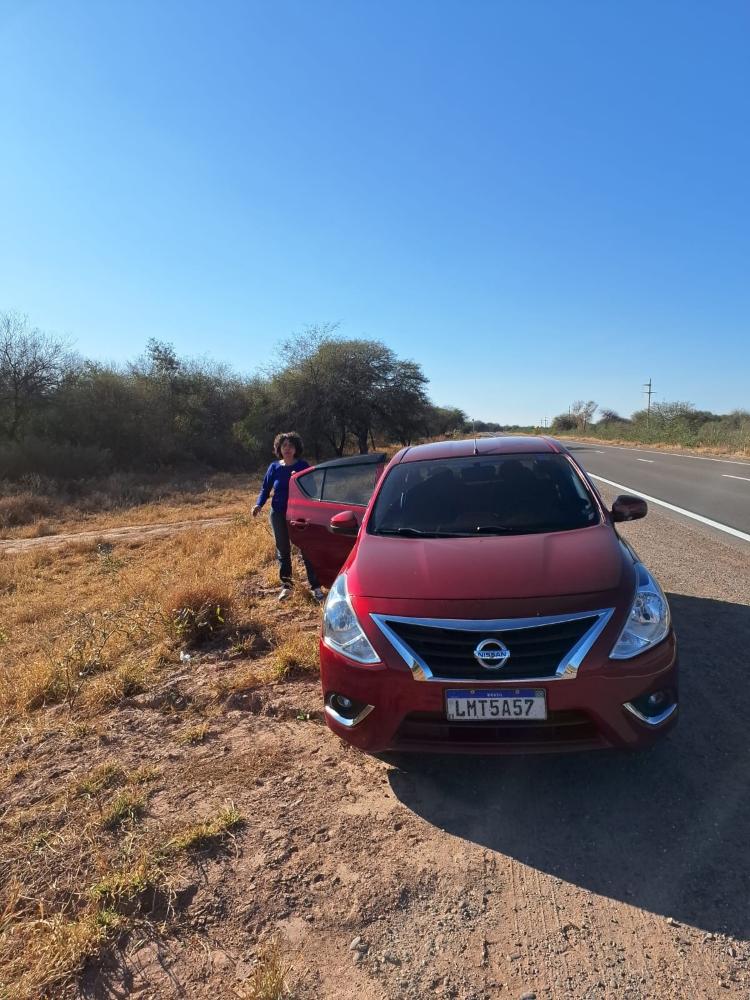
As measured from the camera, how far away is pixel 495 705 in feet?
7.38

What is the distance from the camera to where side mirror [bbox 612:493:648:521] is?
3.47 metres

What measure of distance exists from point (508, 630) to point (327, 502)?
8.78 ft

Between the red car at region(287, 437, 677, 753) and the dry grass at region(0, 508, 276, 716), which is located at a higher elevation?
the red car at region(287, 437, 677, 753)

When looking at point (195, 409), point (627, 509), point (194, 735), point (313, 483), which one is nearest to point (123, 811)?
point (194, 735)

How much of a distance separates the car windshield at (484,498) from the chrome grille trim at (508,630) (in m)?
0.83

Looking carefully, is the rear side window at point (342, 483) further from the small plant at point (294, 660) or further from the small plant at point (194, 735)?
the small plant at point (194, 735)

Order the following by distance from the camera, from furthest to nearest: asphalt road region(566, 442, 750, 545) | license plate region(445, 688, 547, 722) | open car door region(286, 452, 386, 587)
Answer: asphalt road region(566, 442, 750, 545)
open car door region(286, 452, 386, 587)
license plate region(445, 688, 547, 722)

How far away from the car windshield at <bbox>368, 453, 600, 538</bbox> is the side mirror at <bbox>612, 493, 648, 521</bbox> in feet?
0.69

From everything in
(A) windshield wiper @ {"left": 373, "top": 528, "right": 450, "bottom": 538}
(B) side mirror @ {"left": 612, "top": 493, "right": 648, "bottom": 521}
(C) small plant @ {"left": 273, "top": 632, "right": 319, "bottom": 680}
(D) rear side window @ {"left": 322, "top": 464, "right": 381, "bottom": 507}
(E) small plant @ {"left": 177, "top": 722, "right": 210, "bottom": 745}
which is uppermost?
(D) rear side window @ {"left": 322, "top": 464, "right": 381, "bottom": 507}

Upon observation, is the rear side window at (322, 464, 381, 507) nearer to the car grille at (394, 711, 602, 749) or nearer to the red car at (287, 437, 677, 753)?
the red car at (287, 437, 677, 753)

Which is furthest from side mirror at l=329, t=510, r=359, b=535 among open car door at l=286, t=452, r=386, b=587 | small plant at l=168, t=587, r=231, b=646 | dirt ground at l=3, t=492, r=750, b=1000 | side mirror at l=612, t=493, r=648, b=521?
small plant at l=168, t=587, r=231, b=646

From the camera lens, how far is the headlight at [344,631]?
2.45 m

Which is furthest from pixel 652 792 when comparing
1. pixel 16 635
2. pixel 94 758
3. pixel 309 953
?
pixel 16 635

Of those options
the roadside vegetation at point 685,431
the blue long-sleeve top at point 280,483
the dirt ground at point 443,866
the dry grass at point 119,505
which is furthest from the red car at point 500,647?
the roadside vegetation at point 685,431
